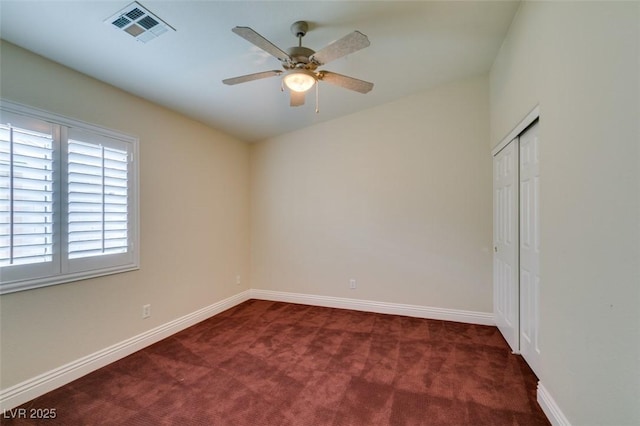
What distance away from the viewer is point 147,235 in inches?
112

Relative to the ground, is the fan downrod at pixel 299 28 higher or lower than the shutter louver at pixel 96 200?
higher

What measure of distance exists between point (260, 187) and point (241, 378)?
9.13 ft

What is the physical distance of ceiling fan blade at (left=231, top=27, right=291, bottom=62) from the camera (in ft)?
5.12

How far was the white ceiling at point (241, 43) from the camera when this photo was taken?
178cm

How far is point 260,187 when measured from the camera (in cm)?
439

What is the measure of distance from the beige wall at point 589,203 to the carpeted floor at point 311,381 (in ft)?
1.44

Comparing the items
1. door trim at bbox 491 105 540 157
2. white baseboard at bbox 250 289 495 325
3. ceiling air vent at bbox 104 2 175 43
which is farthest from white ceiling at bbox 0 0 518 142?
white baseboard at bbox 250 289 495 325

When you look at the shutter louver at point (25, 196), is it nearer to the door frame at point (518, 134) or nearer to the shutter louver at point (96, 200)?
the shutter louver at point (96, 200)

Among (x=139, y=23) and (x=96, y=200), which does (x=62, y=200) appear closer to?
(x=96, y=200)

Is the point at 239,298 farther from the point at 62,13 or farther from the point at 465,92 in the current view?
the point at 465,92

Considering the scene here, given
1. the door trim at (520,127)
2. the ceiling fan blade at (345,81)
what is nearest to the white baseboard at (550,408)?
the door trim at (520,127)

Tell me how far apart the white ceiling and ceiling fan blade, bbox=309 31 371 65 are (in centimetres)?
36

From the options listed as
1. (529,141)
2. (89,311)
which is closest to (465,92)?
(529,141)

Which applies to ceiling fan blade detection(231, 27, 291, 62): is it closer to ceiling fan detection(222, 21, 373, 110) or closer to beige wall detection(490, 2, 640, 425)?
ceiling fan detection(222, 21, 373, 110)
